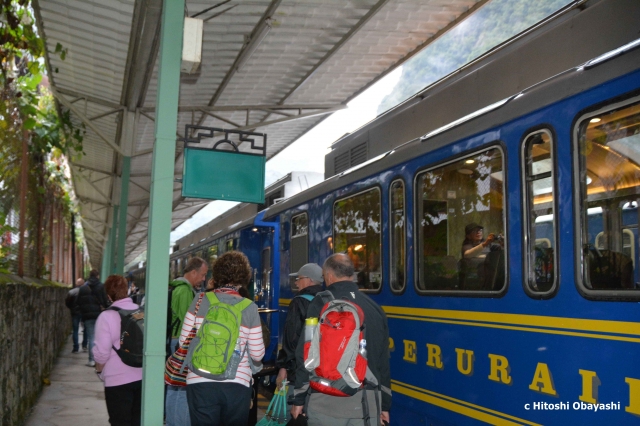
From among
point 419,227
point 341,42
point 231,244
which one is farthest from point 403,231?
point 231,244

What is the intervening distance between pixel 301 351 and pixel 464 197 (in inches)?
67.5

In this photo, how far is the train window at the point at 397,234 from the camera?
5598 millimetres

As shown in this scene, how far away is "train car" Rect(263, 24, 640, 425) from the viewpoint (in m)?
3.47

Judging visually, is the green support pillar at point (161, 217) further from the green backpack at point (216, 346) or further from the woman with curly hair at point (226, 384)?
the green backpack at point (216, 346)

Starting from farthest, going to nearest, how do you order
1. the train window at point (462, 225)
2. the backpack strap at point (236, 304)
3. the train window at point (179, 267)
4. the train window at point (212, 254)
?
the train window at point (179, 267) → the train window at point (212, 254) → the train window at point (462, 225) → the backpack strap at point (236, 304)

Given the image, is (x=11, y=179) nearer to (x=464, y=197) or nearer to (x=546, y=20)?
(x=464, y=197)

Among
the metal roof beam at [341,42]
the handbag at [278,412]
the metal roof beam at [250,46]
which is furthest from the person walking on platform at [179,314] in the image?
the metal roof beam at [341,42]

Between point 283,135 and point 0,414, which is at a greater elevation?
point 283,135

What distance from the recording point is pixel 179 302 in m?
5.74

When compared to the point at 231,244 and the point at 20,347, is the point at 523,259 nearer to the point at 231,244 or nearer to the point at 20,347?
the point at 20,347

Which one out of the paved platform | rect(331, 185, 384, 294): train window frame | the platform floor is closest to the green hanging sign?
rect(331, 185, 384, 294): train window frame

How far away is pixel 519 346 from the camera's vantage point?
406cm

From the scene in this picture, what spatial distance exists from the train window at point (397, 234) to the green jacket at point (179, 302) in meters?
1.76

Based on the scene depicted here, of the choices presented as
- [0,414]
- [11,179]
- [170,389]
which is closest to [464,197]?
[170,389]
